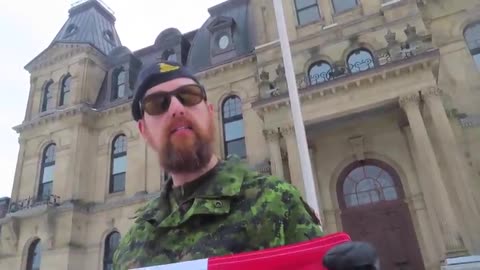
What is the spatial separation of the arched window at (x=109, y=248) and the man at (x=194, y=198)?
16624 millimetres

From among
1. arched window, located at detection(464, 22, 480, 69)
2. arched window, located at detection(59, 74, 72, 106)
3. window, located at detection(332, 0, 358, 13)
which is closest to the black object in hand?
arched window, located at detection(464, 22, 480, 69)

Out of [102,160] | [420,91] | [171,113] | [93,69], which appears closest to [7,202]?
[102,160]

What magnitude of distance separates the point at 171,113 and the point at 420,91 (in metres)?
11.5

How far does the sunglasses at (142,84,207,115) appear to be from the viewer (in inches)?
75.8

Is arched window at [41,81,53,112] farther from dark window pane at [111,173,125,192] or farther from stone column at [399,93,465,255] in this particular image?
stone column at [399,93,465,255]

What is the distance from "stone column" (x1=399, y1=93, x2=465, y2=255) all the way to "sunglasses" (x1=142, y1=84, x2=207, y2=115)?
403 inches

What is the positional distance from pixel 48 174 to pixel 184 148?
20189 millimetres

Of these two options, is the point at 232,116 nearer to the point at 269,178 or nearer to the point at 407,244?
the point at 407,244

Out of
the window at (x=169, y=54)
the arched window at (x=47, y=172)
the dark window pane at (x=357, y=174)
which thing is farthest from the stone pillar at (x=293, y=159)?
the arched window at (x=47, y=172)

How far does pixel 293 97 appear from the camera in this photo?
8.44m

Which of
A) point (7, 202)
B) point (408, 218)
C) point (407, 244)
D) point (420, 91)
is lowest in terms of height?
point (407, 244)

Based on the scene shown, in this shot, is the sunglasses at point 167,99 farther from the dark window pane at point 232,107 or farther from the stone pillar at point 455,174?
the dark window pane at point 232,107

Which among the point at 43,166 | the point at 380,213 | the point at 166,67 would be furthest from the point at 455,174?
the point at 43,166

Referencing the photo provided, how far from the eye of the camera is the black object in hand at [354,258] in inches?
44.3
